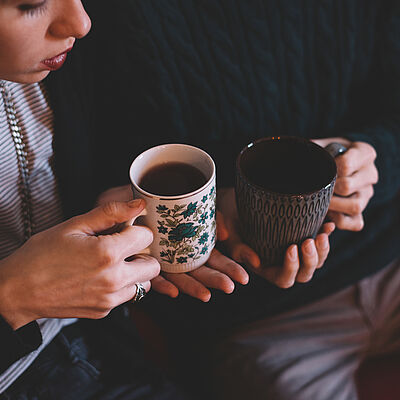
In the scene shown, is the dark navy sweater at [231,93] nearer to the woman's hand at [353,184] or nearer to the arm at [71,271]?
the woman's hand at [353,184]

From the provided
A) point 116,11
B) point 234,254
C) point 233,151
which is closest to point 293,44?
point 233,151

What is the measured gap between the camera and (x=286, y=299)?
3.55ft

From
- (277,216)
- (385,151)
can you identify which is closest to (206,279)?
(277,216)

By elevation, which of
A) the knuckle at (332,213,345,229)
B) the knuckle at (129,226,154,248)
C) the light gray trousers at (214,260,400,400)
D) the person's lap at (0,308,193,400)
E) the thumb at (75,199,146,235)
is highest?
the thumb at (75,199,146,235)

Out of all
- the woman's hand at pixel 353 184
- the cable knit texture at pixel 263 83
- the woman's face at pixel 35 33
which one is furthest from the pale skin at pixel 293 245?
the woman's face at pixel 35 33

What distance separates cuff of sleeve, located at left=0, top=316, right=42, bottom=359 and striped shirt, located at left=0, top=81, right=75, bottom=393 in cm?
17

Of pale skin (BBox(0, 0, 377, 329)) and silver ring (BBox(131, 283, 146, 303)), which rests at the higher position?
pale skin (BBox(0, 0, 377, 329))

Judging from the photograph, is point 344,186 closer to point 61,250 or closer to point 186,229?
point 186,229

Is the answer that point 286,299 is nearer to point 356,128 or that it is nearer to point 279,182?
point 279,182

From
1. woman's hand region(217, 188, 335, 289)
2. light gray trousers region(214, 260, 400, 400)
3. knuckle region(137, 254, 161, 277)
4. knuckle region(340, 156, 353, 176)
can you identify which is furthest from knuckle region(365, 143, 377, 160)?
knuckle region(137, 254, 161, 277)

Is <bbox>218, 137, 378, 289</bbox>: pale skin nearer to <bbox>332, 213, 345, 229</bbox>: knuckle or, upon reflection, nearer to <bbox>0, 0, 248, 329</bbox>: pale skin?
<bbox>332, 213, 345, 229</bbox>: knuckle

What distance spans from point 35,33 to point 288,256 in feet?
1.90

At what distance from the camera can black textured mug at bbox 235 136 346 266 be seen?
71cm

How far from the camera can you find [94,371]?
3.17 ft
